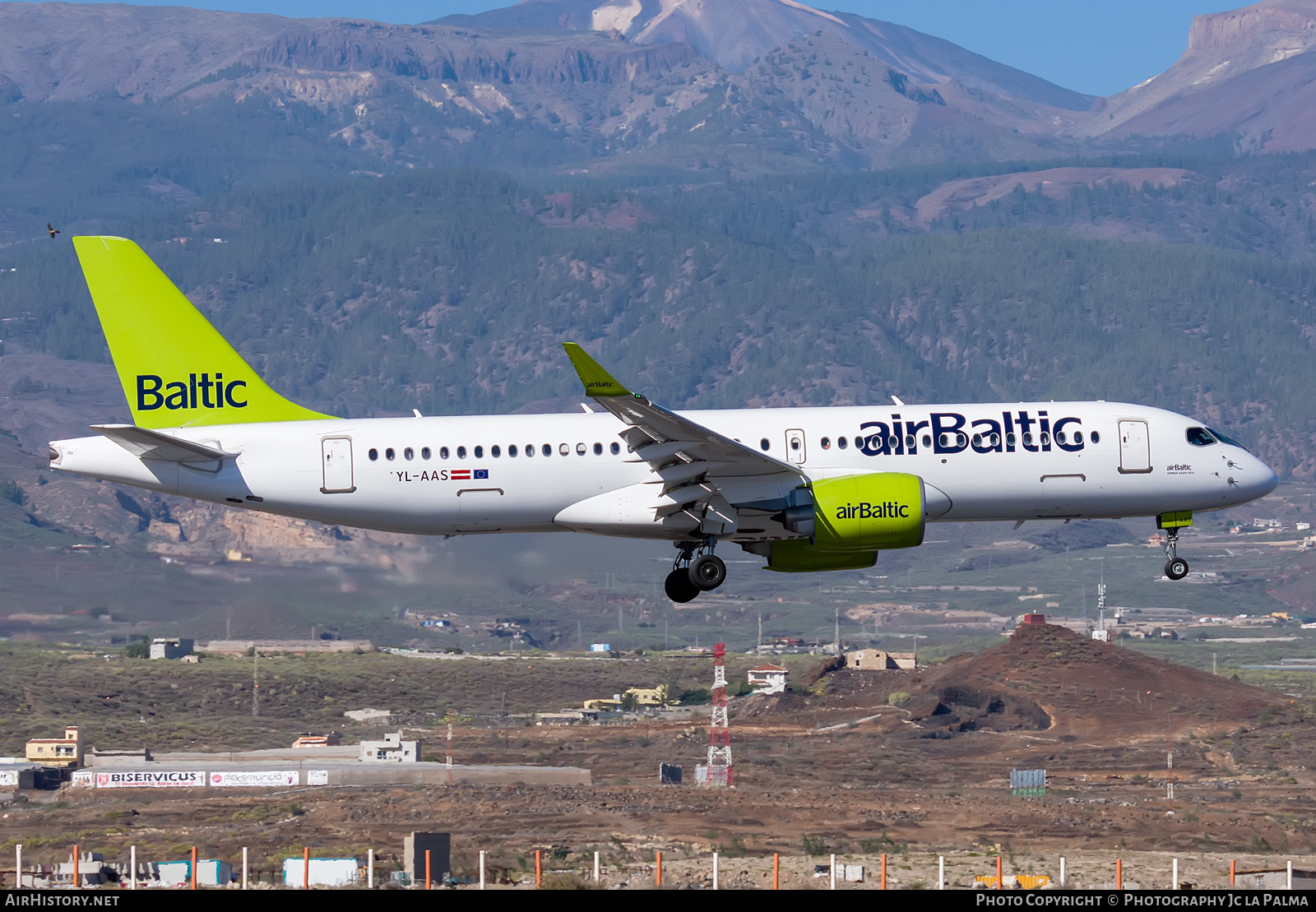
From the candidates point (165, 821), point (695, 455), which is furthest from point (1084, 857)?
point (165, 821)

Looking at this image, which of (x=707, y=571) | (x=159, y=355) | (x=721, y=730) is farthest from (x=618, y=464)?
(x=721, y=730)

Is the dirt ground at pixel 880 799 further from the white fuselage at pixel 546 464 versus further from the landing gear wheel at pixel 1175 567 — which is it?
the white fuselage at pixel 546 464

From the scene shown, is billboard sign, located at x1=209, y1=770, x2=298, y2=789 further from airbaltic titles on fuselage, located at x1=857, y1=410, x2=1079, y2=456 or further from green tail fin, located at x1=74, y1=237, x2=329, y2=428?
airbaltic titles on fuselage, located at x1=857, y1=410, x2=1079, y2=456

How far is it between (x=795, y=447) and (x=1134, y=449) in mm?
10296

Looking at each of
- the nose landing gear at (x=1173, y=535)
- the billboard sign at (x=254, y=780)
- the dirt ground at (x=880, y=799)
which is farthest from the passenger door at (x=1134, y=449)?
the billboard sign at (x=254, y=780)

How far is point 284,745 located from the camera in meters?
128

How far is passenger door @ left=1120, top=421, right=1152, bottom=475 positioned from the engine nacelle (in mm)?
7056

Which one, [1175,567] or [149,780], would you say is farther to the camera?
[149,780]

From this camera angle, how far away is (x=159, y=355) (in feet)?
180

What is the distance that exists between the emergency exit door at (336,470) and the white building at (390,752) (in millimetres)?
55583

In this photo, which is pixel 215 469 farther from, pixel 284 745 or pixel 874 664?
pixel 874 664

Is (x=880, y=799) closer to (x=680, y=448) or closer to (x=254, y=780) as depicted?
(x=254, y=780)

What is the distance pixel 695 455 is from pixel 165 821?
42.6m

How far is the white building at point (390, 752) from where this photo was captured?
106750 mm
